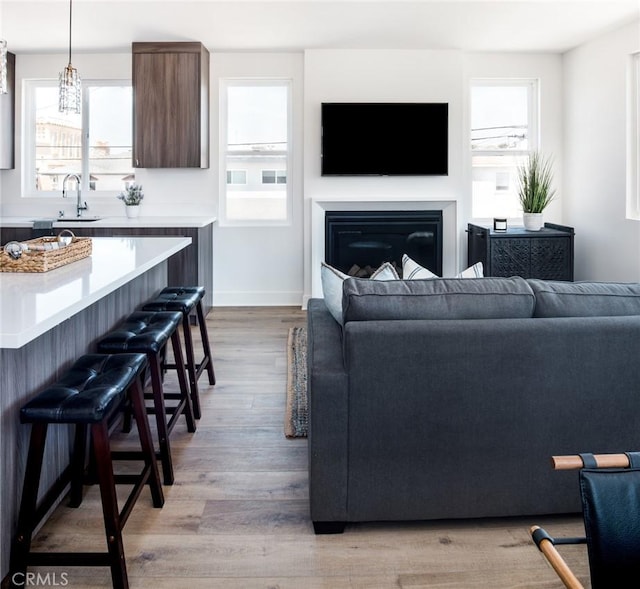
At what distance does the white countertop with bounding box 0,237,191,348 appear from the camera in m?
1.62

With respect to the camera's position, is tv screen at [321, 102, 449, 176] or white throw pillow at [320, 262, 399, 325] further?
tv screen at [321, 102, 449, 176]

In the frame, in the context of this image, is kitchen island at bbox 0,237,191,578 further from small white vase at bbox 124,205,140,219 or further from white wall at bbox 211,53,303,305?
white wall at bbox 211,53,303,305

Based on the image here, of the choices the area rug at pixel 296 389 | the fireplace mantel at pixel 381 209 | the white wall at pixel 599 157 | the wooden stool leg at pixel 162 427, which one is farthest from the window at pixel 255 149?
the wooden stool leg at pixel 162 427

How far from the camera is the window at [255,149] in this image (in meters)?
6.43

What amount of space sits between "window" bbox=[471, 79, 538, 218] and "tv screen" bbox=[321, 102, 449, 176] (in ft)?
1.77

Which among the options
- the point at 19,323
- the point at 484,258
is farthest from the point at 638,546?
the point at 484,258

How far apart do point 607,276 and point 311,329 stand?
4226 millimetres

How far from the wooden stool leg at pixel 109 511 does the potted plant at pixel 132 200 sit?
472cm

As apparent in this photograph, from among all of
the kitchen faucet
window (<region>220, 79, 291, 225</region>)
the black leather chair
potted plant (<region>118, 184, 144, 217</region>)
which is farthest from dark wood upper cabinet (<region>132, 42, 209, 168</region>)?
the black leather chair

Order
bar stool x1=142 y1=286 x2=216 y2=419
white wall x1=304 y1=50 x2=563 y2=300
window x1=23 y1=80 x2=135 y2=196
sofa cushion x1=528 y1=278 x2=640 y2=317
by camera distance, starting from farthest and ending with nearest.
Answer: window x1=23 y1=80 x2=135 y2=196
white wall x1=304 y1=50 x2=563 y2=300
bar stool x1=142 y1=286 x2=216 y2=419
sofa cushion x1=528 y1=278 x2=640 y2=317

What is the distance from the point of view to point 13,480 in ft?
6.45

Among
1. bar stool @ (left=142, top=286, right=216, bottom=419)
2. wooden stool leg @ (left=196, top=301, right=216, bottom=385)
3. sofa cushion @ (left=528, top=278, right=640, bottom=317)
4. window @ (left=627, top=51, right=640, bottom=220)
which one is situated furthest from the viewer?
window @ (left=627, top=51, right=640, bottom=220)

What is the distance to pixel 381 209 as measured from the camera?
244 inches

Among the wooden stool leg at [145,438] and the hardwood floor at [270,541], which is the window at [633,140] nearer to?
the hardwood floor at [270,541]
